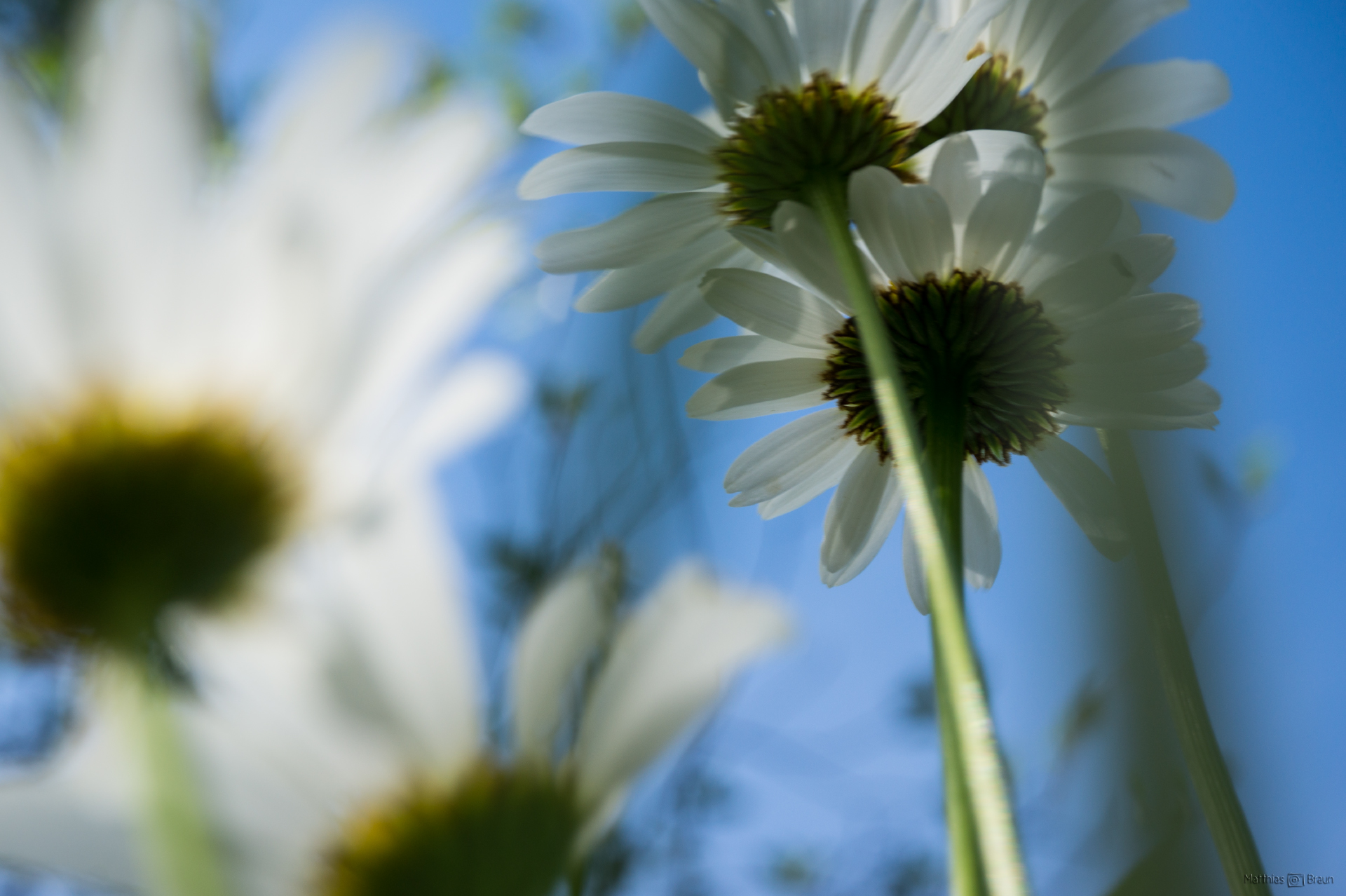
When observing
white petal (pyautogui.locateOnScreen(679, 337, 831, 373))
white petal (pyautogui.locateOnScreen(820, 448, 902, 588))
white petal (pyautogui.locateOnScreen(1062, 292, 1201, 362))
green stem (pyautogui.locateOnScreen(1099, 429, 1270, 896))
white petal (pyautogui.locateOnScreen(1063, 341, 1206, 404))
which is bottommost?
green stem (pyautogui.locateOnScreen(1099, 429, 1270, 896))

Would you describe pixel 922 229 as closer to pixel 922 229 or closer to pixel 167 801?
pixel 922 229

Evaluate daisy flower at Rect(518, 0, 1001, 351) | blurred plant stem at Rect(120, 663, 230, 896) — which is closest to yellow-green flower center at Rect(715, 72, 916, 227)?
daisy flower at Rect(518, 0, 1001, 351)

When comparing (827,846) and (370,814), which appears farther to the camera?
(827,846)

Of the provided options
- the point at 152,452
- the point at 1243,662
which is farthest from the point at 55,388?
the point at 1243,662

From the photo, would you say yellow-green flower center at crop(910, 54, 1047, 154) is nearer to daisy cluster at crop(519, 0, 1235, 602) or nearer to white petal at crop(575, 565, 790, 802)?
daisy cluster at crop(519, 0, 1235, 602)

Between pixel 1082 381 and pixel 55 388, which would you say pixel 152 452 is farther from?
pixel 1082 381

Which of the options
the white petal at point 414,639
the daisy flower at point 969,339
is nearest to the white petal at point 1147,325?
the daisy flower at point 969,339

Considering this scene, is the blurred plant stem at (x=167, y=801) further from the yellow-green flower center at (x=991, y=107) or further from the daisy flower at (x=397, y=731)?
the yellow-green flower center at (x=991, y=107)
